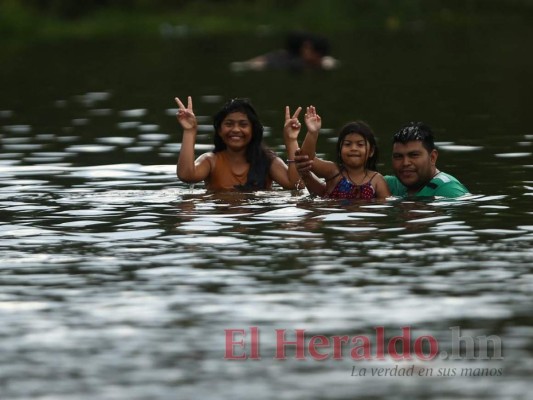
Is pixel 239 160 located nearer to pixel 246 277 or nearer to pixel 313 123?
pixel 313 123

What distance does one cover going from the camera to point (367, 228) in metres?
12.4

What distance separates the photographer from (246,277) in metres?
10.3

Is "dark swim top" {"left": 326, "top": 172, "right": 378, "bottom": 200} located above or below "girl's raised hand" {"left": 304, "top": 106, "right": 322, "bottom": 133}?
below

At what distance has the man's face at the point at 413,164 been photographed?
45.9 feet

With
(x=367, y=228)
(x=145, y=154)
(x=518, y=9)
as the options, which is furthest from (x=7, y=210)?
(x=518, y=9)

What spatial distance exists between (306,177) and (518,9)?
147ft

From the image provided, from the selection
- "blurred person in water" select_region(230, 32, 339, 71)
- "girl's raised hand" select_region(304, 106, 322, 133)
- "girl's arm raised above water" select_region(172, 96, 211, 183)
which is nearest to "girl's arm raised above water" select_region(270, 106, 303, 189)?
"girl's raised hand" select_region(304, 106, 322, 133)

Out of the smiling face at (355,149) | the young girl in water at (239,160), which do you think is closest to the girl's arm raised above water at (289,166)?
the young girl in water at (239,160)

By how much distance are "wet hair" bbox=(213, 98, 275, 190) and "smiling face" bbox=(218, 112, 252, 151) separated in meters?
0.04

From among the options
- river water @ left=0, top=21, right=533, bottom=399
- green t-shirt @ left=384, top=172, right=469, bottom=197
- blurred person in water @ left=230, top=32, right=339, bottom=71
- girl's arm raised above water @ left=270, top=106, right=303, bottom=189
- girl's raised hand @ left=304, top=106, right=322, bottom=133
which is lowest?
river water @ left=0, top=21, right=533, bottom=399

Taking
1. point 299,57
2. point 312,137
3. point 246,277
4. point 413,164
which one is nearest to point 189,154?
point 312,137

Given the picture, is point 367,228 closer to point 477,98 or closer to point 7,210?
point 7,210

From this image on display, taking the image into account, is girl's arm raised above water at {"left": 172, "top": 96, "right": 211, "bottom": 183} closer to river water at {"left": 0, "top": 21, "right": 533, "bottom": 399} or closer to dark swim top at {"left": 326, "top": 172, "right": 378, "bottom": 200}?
river water at {"left": 0, "top": 21, "right": 533, "bottom": 399}

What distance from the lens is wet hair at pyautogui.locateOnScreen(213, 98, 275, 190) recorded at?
49.4ft
